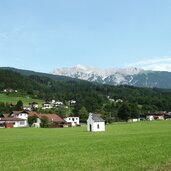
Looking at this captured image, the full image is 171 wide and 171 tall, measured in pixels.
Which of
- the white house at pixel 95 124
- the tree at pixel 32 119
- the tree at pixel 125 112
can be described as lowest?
the white house at pixel 95 124

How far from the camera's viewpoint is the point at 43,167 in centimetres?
2317

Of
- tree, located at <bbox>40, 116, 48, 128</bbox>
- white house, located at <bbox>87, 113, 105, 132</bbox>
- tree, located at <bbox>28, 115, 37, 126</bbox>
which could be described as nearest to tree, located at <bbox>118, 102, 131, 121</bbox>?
tree, located at <bbox>28, 115, 37, 126</bbox>

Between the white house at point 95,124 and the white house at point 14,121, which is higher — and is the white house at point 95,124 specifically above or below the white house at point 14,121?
below

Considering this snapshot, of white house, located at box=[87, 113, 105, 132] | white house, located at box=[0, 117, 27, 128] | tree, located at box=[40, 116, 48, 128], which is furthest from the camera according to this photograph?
white house, located at box=[0, 117, 27, 128]

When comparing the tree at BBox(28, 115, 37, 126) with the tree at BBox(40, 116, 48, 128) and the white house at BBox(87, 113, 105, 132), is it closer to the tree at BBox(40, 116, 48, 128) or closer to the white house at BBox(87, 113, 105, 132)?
the tree at BBox(40, 116, 48, 128)

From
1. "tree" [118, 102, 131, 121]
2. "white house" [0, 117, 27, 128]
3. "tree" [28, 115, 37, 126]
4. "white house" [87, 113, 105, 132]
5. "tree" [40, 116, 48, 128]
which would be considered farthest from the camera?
"tree" [118, 102, 131, 121]

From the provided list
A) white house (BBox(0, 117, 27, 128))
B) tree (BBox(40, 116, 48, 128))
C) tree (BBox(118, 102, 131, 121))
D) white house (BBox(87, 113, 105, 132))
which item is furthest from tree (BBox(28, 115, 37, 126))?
white house (BBox(87, 113, 105, 132))

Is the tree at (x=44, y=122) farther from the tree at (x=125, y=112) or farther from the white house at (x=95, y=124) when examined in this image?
the tree at (x=125, y=112)

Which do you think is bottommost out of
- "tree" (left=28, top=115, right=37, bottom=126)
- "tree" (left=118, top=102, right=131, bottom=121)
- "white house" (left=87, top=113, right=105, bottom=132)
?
"white house" (left=87, top=113, right=105, bottom=132)

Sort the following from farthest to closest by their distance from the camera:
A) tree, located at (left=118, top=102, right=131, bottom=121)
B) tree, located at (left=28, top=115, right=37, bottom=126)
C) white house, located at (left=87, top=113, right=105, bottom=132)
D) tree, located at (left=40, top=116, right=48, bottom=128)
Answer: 1. tree, located at (left=118, top=102, right=131, bottom=121)
2. tree, located at (left=28, top=115, right=37, bottom=126)
3. tree, located at (left=40, top=116, right=48, bottom=128)
4. white house, located at (left=87, top=113, right=105, bottom=132)

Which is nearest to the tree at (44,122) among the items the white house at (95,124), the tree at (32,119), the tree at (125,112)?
the tree at (32,119)

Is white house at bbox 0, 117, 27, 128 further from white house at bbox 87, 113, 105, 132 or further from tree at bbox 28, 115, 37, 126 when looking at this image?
white house at bbox 87, 113, 105, 132

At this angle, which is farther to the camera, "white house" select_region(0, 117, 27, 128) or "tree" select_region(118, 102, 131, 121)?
"tree" select_region(118, 102, 131, 121)

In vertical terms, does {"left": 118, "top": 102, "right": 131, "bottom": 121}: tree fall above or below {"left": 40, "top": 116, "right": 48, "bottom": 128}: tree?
above
